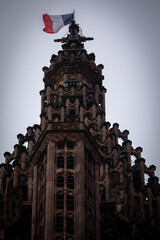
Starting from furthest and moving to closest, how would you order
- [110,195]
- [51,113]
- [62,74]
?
[62,74], [51,113], [110,195]

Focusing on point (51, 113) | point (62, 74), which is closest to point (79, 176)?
point (51, 113)

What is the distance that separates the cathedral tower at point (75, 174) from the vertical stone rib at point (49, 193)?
47mm

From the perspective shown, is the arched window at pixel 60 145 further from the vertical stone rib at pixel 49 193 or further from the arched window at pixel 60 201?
the arched window at pixel 60 201

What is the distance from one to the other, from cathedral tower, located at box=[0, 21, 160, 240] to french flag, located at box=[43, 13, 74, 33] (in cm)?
196

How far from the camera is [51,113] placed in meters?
68.3

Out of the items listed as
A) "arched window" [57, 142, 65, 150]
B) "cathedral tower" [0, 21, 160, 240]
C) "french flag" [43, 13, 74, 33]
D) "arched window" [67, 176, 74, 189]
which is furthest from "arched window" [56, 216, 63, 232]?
"french flag" [43, 13, 74, 33]

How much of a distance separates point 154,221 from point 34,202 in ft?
34.8

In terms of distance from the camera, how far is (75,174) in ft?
181

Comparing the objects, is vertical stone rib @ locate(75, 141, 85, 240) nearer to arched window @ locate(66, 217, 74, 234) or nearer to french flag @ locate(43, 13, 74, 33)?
arched window @ locate(66, 217, 74, 234)

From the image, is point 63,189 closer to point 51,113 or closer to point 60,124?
point 60,124

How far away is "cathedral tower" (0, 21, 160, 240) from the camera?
53812mm

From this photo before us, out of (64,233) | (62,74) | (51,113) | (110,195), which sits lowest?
(64,233)

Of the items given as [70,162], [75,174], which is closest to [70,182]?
[75,174]

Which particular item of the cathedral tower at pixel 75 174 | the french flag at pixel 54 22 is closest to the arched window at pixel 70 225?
the cathedral tower at pixel 75 174
